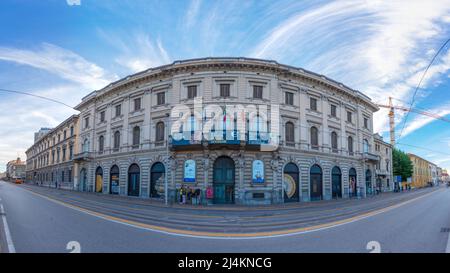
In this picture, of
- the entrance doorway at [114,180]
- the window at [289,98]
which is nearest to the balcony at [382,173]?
the window at [289,98]

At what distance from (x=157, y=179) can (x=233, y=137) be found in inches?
384

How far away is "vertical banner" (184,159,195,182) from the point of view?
23.3 metres

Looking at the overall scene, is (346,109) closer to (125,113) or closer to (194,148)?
(194,148)

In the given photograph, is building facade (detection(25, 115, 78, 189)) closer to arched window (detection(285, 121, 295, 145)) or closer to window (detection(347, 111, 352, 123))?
arched window (detection(285, 121, 295, 145))

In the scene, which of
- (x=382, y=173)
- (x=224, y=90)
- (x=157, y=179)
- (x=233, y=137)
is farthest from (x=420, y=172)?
(x=157, y=179)

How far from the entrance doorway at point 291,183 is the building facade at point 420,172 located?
6873 centimetres

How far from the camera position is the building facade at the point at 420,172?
3034 inches

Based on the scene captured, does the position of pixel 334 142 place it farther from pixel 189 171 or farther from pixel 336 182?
pixel 189 171

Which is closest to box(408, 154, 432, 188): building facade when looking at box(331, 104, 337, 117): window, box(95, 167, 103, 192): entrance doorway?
box(331, 104, 337, 117): window

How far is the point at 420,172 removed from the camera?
85438 mm

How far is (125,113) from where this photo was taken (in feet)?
98.5

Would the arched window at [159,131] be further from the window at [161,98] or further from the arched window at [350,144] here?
the arched window at [350,144]

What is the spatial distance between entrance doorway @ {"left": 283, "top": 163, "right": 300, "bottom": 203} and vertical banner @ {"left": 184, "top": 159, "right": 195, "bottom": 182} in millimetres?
9497

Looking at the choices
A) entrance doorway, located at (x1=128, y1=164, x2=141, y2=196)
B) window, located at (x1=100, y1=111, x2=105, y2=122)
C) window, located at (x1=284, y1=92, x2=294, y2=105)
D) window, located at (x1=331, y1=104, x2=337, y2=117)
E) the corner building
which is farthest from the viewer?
window, located at (x1=100, y1=111, x2=105, y2=122)
